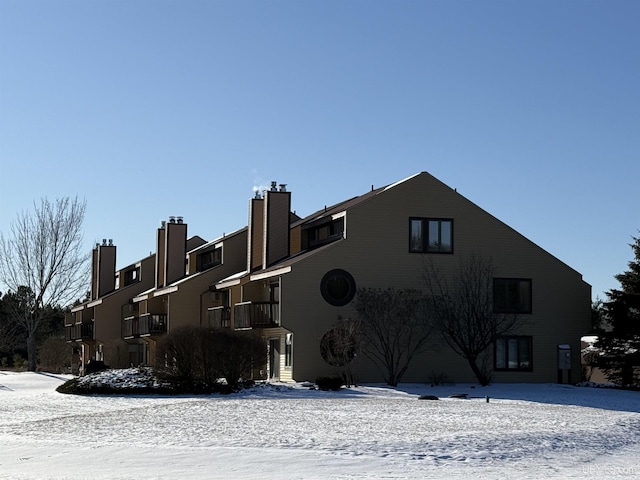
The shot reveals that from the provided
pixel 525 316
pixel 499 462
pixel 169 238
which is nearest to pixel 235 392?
pixel 525 316

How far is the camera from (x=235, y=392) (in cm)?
3478

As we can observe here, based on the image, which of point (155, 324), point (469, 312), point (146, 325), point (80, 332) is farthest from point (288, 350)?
point (80, 332)

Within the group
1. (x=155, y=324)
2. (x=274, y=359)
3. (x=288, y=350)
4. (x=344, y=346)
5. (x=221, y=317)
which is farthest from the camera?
(x=155, y=324)

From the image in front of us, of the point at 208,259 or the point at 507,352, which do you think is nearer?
the point at 507,352

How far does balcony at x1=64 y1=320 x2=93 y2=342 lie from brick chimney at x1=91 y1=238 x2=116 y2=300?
2834mm

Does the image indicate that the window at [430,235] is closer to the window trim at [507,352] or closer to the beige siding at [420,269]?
the beige siding at [420,269]

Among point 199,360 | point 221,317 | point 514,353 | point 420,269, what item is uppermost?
point 420,269

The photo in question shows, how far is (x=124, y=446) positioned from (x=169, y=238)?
45.0 metres

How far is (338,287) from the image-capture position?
1662 inches

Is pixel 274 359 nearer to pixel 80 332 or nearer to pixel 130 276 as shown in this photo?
pixel 80 332

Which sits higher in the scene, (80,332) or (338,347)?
(80,332)

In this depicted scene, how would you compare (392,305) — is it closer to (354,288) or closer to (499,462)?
(354,288)

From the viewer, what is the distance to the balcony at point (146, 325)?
57.3 meters

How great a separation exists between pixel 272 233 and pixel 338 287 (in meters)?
7.23
